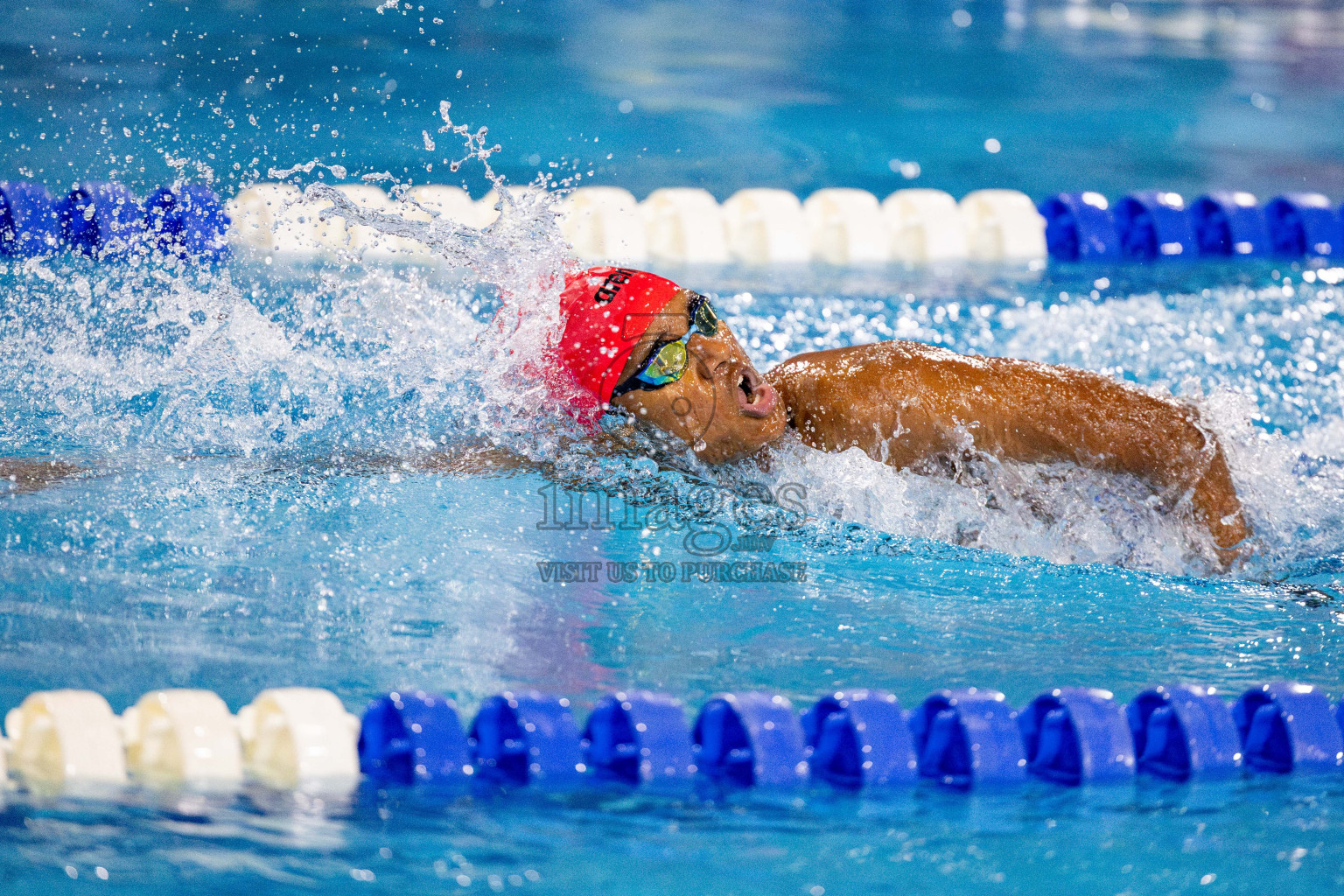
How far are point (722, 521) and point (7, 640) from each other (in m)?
1.29

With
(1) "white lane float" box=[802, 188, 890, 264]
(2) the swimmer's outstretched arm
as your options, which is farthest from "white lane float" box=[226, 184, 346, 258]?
(2) the swimmer's outstretched arm

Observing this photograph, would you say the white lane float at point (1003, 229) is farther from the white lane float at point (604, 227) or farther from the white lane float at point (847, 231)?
the white lane float at point (604, 227)

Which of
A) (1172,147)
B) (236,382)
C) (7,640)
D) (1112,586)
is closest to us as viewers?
(7,640)

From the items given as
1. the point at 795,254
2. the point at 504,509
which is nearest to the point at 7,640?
the point at 504,509

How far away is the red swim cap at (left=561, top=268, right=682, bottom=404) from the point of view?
2.42m

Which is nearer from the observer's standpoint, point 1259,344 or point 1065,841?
point 1065,841

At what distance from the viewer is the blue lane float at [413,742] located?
1774 millimetres

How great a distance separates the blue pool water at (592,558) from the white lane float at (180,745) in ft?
0.12

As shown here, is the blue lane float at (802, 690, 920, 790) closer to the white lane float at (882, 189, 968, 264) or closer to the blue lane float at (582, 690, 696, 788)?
the blue lane float at (582, 690, 696, 788)

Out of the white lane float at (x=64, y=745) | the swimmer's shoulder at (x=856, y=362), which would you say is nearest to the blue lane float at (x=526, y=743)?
the white lane float at (x=64, y=745)

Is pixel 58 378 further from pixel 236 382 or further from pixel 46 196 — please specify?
pixel 46 196

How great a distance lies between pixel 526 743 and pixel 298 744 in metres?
0.31

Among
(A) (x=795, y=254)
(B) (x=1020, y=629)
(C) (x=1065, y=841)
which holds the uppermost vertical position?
(A) (x=795, y=254)

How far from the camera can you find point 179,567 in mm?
2305
